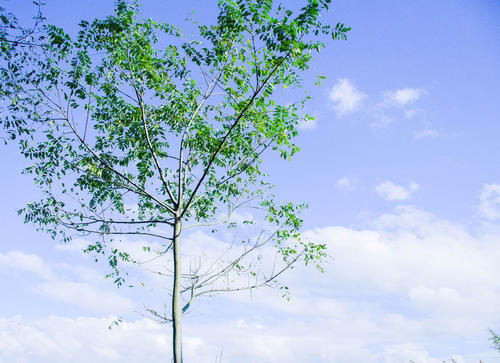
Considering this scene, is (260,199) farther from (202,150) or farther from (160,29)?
(160,29)

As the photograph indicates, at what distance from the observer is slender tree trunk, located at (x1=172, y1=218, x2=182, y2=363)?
819cm

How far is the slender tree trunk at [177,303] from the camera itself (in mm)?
8188

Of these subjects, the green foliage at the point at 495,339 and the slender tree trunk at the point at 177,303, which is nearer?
the slender tree trunk at the point at 177,303

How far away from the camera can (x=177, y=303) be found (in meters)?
8.72

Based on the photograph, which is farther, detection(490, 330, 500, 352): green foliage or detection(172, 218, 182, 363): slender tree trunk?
detection(490, 330, 500, 352): green foliage

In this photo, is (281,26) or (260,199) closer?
(281,26)

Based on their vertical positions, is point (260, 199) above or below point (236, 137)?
below

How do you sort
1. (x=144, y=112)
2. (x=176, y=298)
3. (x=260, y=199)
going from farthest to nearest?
(x=260, y=199), (x=144, y=112), (x=176, y=298)

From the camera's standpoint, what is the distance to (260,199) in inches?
453

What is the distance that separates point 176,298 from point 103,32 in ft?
24.9

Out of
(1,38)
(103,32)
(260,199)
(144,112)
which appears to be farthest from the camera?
(260,199)

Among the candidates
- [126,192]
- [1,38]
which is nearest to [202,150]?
[126,192]

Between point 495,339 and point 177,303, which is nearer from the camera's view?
point 177,303

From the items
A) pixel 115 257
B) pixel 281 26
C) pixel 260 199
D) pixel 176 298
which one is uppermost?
pixel 281 26
